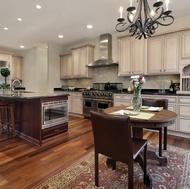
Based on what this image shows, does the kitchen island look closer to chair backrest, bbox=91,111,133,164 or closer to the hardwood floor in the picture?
the hardwood floor

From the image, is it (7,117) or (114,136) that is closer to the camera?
(114,136)

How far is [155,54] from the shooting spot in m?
3.76

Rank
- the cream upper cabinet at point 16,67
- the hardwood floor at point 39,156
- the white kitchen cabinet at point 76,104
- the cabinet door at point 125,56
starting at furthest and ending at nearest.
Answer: the cream upper cabinet at point 16,67
the white kitchen cabinet at point 76,104
the cabinet door at point 125,56
the hardwood floor at point 39,156

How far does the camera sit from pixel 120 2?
9.73 feet

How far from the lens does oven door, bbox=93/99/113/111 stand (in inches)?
167

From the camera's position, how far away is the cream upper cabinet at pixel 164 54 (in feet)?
11.4

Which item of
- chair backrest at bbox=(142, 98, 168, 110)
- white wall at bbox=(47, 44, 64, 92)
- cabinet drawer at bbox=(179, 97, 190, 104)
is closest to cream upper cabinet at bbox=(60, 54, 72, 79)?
white wall at bbox=(47, 44, 64, 92)

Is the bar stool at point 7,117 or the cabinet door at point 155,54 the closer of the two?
the bar stool at point 7,117

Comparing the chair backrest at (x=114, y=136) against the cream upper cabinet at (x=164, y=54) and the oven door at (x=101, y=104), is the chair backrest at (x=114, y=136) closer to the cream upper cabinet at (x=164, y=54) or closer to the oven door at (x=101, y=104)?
the oven door at (x=101, y=104)

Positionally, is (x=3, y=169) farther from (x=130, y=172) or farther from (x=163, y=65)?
(x=163, y=65)

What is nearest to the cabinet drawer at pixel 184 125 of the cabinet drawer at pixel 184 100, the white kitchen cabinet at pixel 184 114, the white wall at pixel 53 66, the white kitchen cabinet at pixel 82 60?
the white kitchen cabinet at pixel 184 114

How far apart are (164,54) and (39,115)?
10.6 ft

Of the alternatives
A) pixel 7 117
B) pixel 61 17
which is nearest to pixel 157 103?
pixel 61 17

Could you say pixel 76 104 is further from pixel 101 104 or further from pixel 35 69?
pixel 35 69
